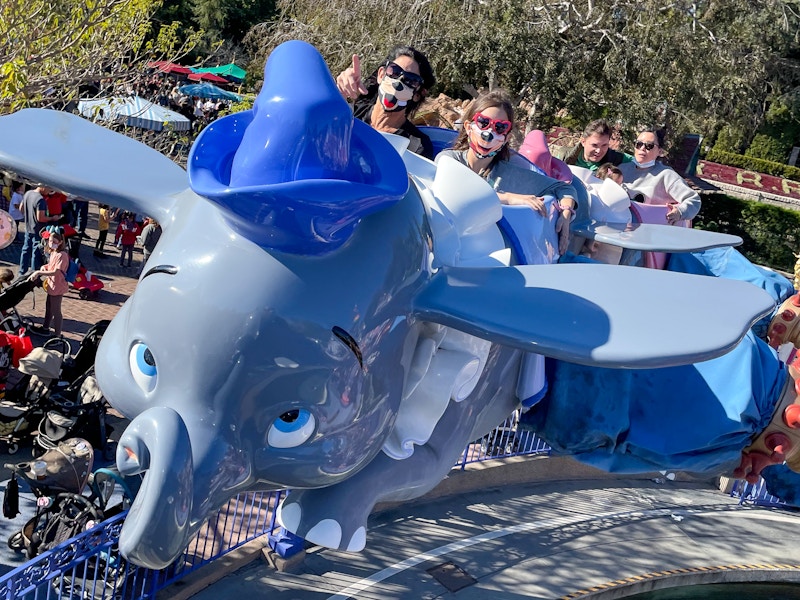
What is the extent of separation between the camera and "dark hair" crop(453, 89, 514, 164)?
10.8ft

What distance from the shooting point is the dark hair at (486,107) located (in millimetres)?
3297

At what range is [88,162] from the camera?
2559mm

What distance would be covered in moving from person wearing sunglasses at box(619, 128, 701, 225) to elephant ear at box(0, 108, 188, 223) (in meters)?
3.57

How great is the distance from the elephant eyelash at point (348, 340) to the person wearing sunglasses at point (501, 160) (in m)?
1.23

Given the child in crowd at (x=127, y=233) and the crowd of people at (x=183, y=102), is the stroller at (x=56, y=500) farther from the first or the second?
the crowd of people at (x=183, y=102)

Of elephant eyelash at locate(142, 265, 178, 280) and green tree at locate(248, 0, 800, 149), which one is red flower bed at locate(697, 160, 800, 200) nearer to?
green tree at locate(248, 0, 800, 149)

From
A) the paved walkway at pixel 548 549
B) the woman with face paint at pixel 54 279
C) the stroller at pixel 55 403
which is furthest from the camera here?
the woman with face paint at pixel 54 279

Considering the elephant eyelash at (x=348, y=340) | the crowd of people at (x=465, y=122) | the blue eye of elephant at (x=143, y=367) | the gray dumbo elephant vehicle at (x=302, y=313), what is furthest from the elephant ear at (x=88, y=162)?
the crowd of people at (x=465, y=122)

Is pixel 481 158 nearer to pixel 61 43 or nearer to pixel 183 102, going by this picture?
pixel 61 43

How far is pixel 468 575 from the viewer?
21.8 feet

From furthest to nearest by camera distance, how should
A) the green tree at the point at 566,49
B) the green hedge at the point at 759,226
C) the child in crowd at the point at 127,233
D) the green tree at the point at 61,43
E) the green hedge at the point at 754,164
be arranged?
1. the green hedge at the point at 754,164
2. the green hedge at the point at 759,226
3. the green tree at the point at 566,49
4. the child in crowd at the point at 127,233
5. the green tree at the point at 61,43

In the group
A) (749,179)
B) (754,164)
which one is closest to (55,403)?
(749,179)

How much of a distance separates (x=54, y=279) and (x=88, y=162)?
660cm

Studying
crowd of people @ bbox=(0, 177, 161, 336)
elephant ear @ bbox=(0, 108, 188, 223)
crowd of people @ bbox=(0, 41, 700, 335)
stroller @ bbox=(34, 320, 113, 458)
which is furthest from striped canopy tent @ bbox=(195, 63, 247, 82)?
elephant ear @ bbox=(0, 108, 188, 223)
